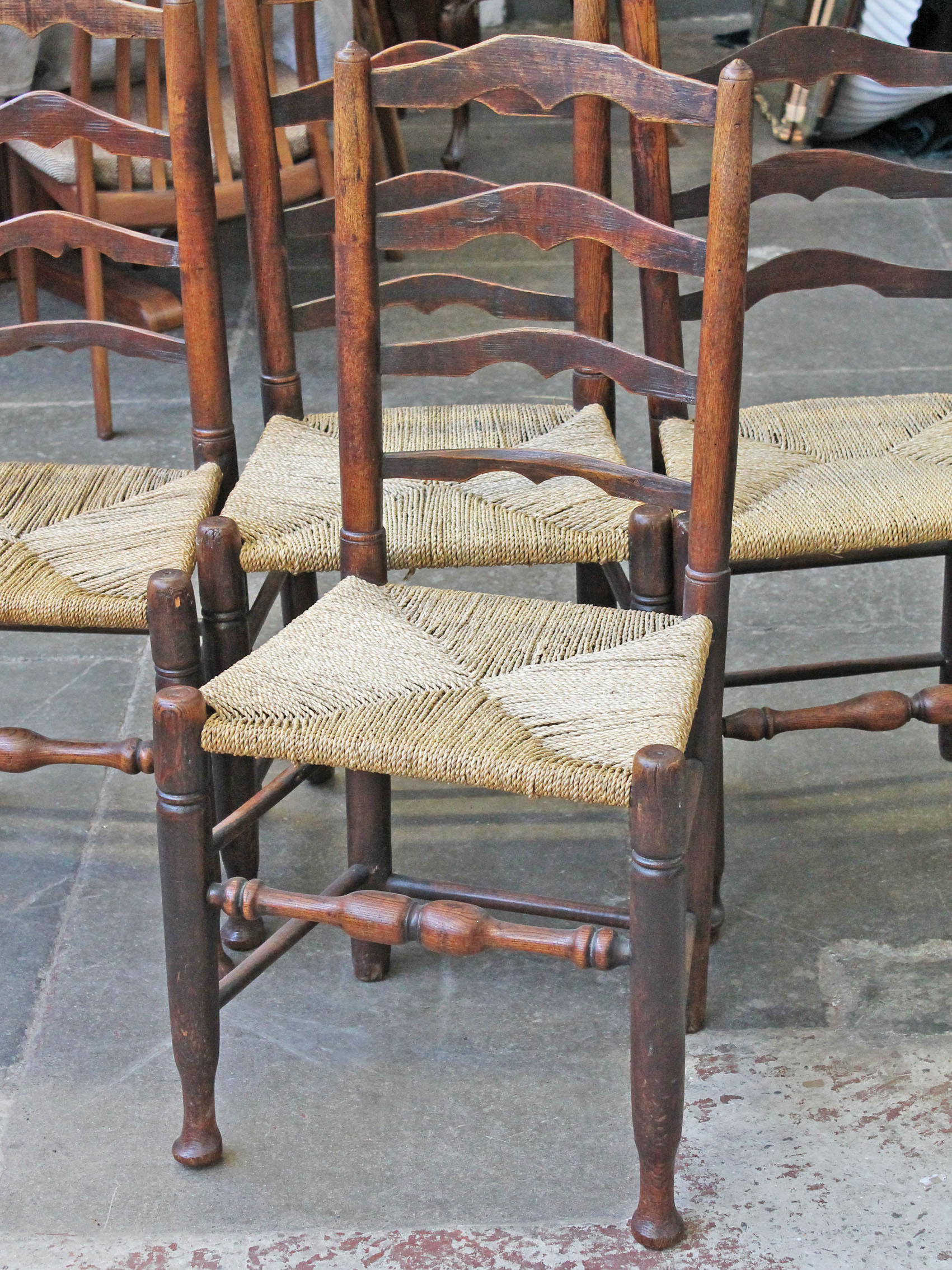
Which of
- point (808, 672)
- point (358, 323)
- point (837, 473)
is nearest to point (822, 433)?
point (837, 473)

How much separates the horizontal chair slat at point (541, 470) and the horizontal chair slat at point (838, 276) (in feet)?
1.03

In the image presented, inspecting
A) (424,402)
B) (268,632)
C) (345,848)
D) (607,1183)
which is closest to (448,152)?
(424,402)

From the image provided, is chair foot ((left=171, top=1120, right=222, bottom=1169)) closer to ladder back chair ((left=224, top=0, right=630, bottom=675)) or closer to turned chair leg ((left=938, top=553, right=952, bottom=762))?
ladder back chair ((left=224, top=0, right=630, bottom=675))

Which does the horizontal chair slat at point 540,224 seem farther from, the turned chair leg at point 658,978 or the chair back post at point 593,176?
the turned chair leg at point 658,978

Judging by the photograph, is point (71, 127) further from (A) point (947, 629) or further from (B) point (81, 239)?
(A) point (947, 629)

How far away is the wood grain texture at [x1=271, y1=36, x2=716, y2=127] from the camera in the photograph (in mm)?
1260

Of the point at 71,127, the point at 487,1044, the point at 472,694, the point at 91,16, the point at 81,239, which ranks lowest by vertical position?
the point at 487,1044

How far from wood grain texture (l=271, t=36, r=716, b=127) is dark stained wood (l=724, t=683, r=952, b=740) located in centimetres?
63

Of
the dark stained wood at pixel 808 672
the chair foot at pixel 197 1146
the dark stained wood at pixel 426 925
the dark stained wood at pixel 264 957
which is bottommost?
the chair foot at pixel 197 1146

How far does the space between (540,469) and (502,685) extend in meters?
0.30

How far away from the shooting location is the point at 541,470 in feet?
4.91

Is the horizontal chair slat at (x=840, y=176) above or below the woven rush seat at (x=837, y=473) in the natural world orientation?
above

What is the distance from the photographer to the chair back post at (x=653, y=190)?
162 cm

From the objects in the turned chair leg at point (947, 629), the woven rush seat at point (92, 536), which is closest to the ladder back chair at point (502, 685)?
the woven rush seat at point (92, 536)
